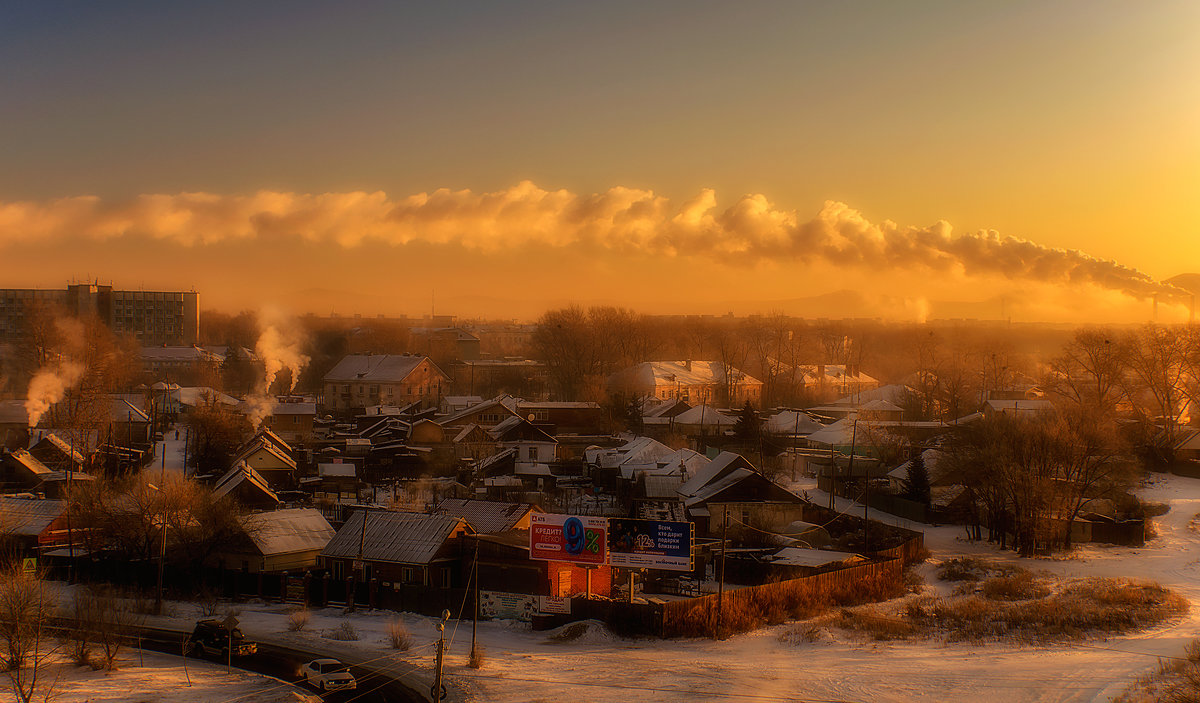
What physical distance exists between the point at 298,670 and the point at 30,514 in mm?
16873

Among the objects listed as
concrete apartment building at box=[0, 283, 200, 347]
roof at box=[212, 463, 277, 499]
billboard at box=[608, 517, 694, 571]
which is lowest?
roof at box=[212, 463, 277, 499]

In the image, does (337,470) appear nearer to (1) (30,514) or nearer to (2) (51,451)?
(2) (51,451)

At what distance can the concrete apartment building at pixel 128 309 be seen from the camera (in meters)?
118

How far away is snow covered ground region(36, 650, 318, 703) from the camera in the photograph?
55.8 feet

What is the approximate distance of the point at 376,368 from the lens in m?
77.2

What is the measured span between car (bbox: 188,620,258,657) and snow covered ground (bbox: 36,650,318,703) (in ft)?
1.59

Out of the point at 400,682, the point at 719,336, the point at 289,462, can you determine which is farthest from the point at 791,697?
the point at 719,336

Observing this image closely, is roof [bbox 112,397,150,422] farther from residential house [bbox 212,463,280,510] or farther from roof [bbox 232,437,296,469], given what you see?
residential house [bbox 212,463,280,510]

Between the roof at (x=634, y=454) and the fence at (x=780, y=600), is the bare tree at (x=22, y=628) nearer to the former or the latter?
the fence at (x=780, y=600)

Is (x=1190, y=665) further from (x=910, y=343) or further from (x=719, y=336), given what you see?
(x=910, y=343)

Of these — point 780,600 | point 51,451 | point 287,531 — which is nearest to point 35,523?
point 287,531

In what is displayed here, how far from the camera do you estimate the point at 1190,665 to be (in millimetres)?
17609

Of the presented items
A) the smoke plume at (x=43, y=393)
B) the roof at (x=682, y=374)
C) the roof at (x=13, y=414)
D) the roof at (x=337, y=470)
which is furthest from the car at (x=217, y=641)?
the roof at (x=682, y=374)

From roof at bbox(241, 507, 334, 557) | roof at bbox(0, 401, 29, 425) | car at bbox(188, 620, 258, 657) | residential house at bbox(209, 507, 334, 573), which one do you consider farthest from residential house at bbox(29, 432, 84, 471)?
car at bbox(188, 620, 258, 657)
